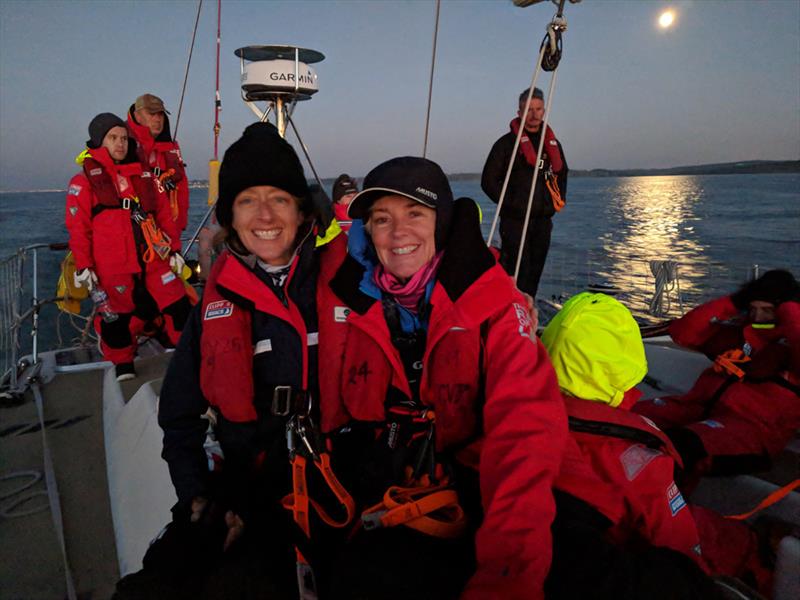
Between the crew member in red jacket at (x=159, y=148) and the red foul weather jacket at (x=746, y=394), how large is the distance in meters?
3.79

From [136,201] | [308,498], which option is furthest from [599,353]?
[136,201]

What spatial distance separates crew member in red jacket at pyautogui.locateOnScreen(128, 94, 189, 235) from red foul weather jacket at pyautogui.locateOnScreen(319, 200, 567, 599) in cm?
306

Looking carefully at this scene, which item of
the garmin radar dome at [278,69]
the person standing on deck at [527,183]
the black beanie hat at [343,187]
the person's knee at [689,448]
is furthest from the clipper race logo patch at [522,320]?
the black beanie hat at [343,187]

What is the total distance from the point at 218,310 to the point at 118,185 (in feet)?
8.71

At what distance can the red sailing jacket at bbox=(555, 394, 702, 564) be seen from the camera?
1350 millimetres

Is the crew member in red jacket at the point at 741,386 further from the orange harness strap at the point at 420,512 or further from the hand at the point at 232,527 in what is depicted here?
the hand at the point at 232,527

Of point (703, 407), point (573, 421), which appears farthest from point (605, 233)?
point (573, 421)

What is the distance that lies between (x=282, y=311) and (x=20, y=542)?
162cm

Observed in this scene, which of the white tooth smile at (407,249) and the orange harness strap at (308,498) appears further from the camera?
the white tooth smile at (407,249)

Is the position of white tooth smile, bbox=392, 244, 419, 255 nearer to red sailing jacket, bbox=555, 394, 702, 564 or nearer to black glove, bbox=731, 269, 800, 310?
red sailing jacket, bbox=555, 394, 702, 564

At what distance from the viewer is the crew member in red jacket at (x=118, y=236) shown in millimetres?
3596

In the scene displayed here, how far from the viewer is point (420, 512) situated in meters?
1.28

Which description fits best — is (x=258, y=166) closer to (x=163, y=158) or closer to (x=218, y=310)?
(x=218, y=310)

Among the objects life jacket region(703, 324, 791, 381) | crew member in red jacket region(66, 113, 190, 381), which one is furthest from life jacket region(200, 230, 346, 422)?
crew member in red jacket region(66, 113, 190, 381)
